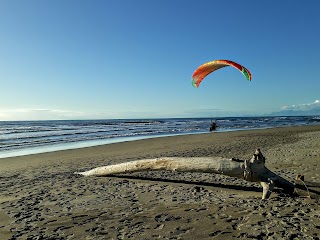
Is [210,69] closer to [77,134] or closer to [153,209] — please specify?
[153,209]

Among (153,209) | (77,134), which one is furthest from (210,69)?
(77,134)

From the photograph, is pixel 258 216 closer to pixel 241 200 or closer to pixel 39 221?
pixel 241 200

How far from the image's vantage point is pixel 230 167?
684 centimetres

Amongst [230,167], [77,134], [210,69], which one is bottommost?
[77,134]

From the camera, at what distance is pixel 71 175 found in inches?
384

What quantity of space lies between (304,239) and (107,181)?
586 centimetres

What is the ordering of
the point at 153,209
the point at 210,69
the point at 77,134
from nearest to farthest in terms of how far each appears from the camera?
1. the point at 153,209
2. the point at 210,69
3. the point at 77,134

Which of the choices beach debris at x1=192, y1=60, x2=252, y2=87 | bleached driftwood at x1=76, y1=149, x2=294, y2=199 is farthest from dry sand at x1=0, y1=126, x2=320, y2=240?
beach debris at x1=192, y1=60, x2=252, y2=87

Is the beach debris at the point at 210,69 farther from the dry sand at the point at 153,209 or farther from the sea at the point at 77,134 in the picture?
the sea at the point at 77,134

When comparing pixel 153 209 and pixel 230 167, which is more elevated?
pixel 230 167

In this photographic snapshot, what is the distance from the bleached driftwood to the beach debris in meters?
2.47

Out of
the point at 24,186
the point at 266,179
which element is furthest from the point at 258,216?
the point at 24,186

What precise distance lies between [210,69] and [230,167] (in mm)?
4034

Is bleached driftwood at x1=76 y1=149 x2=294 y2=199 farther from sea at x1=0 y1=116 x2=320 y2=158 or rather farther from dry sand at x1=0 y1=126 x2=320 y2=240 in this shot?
sea at x1=0 y1=116 x2=320 y2=158
